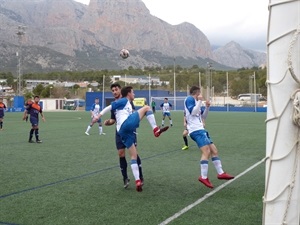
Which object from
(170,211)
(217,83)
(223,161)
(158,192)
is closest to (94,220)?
(170,211)

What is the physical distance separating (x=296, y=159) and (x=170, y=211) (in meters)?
3.27

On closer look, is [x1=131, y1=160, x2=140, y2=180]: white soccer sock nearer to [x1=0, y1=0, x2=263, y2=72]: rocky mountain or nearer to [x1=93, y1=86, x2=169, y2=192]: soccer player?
[x1=93, y1=86, x2=169, y2=192]: soccer player

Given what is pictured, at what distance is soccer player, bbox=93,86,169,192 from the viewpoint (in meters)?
6.93

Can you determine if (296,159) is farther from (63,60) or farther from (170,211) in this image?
(63,60)

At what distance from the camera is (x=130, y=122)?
695 centimetres

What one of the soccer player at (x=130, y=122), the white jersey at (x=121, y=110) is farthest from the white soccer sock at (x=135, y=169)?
the white jersey at (x=121, y=110)

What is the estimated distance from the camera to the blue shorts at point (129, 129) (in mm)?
6934

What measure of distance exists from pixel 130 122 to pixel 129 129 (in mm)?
130

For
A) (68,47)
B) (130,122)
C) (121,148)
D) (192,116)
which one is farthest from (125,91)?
(68,47)

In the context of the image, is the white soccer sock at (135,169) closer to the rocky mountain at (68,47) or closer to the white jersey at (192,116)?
the white jersey at (192,116)

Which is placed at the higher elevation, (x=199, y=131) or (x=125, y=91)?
(x=125, y=91)

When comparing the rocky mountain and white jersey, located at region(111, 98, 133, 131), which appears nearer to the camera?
white jersey, located at region(111, 98, 133, 131)

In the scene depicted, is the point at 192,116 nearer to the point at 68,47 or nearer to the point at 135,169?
the point at 135,169

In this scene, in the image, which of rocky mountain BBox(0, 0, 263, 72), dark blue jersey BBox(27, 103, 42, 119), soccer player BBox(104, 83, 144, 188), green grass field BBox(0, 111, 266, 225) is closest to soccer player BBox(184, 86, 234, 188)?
green grass field BBox(0, 111, 266, 225)
